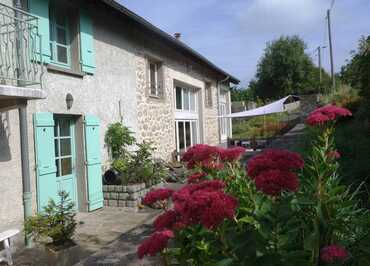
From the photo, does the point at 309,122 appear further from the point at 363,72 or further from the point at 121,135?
the point at 363,72

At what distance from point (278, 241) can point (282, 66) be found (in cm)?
4626

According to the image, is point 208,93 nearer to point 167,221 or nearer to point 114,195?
point 114,195

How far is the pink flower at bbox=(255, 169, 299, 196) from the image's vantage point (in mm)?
1810

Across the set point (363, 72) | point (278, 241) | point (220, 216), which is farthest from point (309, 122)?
point (363, 72)

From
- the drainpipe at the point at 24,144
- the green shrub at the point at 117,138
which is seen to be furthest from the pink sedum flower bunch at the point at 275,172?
the green shrub at the point at 117,138

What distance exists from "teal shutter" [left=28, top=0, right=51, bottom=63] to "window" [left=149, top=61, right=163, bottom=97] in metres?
4.81

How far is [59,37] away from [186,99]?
7756mm

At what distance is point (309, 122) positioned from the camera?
114 inches

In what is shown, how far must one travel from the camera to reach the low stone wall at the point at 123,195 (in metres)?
7.72

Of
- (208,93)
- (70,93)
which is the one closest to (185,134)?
(208,93)

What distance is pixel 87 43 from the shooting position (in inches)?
292

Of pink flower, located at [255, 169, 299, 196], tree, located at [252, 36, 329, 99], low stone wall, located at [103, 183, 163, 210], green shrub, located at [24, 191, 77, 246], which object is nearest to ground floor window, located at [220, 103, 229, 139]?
low stone wall, located at [103, 183, 163, 210]

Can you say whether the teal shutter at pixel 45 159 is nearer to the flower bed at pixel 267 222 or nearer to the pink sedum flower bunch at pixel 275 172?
the flower bed at pixel 267 222

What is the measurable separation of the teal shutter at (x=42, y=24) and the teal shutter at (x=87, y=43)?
0.91 meters
